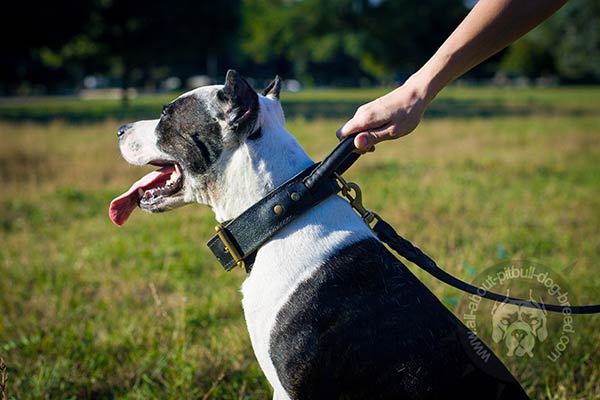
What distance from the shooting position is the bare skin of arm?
1949 millimetres

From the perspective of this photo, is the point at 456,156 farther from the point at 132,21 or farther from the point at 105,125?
the point at 132,21

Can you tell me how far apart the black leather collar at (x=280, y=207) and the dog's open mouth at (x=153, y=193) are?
38cm

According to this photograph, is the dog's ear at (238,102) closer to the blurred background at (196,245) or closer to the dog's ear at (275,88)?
the dog's ear at (275,88)

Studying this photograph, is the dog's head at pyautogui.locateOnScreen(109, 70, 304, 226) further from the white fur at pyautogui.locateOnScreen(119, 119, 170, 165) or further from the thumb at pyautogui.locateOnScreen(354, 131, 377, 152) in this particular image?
the thumb at pyautogui.locateOnScreen(354, 131, 377, 152)

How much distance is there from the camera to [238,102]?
2.08m

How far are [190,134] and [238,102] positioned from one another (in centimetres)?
29

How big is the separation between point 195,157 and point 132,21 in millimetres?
26191

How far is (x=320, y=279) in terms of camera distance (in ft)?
6.38

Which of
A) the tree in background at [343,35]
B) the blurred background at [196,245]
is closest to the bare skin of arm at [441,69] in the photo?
the blurred background at [196,245]

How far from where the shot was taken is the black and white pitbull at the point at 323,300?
188 cm

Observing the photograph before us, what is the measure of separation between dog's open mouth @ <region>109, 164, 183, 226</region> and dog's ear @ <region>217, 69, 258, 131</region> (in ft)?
1.24

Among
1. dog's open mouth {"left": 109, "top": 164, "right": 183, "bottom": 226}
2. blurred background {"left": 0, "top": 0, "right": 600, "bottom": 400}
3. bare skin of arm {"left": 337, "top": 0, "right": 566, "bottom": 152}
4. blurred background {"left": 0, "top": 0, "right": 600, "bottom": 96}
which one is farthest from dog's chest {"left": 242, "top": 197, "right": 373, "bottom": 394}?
blurred background {"left": 0, "top": 0, "right": 600, "bottom": 96}

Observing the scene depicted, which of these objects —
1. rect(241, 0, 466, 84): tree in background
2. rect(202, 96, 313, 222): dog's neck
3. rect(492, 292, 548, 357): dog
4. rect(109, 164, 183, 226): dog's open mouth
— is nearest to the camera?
rect(202, 96, 313, 222): dog's neck

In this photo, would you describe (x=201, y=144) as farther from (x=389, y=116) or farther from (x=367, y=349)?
(x=367, y=349)
